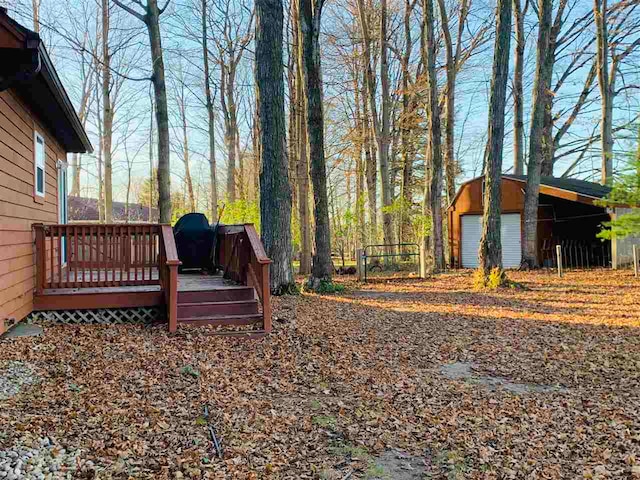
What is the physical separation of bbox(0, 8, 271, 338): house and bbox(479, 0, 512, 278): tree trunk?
6544 mm

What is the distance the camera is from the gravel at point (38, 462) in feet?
8.25

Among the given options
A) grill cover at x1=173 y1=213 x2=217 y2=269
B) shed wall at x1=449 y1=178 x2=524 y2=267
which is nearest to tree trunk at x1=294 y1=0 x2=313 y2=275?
shed wall at x1=449 y1=178 x2=524 y2=267

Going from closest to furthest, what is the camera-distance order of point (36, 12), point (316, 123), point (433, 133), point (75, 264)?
point (75, 264), point (316, 123), point (433, 133), point (36, 12)

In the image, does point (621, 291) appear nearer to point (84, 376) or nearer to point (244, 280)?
point (244, 280)

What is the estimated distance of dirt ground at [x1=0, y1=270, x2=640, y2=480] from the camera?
2951 millimetres

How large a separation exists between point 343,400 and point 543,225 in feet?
49.7

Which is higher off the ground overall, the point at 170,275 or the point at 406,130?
the point at 406,130

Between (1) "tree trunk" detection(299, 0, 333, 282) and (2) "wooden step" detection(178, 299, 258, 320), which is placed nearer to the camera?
(2) "wooden step" detection(178, 299, 258, 320)

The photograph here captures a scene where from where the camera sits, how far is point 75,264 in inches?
247

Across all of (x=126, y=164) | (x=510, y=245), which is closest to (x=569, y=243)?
(x=510, y=245)

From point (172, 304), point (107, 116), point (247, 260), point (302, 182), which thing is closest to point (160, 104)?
point (302, 182)

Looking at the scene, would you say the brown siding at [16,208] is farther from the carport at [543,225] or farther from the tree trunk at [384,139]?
the carport at [543,225]

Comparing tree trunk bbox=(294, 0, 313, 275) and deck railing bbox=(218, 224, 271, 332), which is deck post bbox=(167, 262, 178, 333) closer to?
deck railing bbox=(218, 224, 271, 332)

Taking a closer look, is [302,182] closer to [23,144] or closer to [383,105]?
[383,105]
